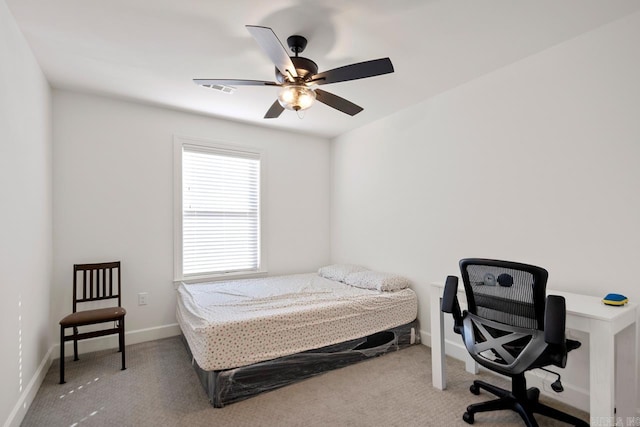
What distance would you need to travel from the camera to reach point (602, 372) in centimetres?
161

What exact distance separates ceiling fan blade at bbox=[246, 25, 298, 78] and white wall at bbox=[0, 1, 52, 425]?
1509 millimetres

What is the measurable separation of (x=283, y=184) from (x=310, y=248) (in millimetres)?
1012

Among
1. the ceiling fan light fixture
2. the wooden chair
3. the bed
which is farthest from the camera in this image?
the wooden chair

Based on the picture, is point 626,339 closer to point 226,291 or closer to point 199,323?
point 199,323

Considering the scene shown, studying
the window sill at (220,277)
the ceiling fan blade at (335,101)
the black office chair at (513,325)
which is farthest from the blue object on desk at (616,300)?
the window sill at (220,277)

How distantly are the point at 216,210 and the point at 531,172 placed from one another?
328 cm

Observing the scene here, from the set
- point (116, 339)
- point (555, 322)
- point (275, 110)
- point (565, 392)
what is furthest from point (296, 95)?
point (116, 339)

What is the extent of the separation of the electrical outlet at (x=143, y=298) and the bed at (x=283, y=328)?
13.8 inches

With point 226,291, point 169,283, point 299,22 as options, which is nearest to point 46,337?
point 169,283

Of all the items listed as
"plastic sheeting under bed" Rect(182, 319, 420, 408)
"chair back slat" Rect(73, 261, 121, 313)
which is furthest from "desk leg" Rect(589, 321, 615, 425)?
"chair back slat" Rect(73, 261, 121, 313)

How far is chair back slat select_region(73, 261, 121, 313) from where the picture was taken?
2941 millimetres

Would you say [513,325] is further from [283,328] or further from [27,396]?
[27,396]

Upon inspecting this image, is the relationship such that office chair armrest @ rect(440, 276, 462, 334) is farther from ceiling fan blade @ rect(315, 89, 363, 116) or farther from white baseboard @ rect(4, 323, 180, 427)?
white baseboard @ rect(4, 323, 180, 427)

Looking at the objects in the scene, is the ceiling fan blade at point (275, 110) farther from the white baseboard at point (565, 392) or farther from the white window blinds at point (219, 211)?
the white baseboard at point (565, 392)
